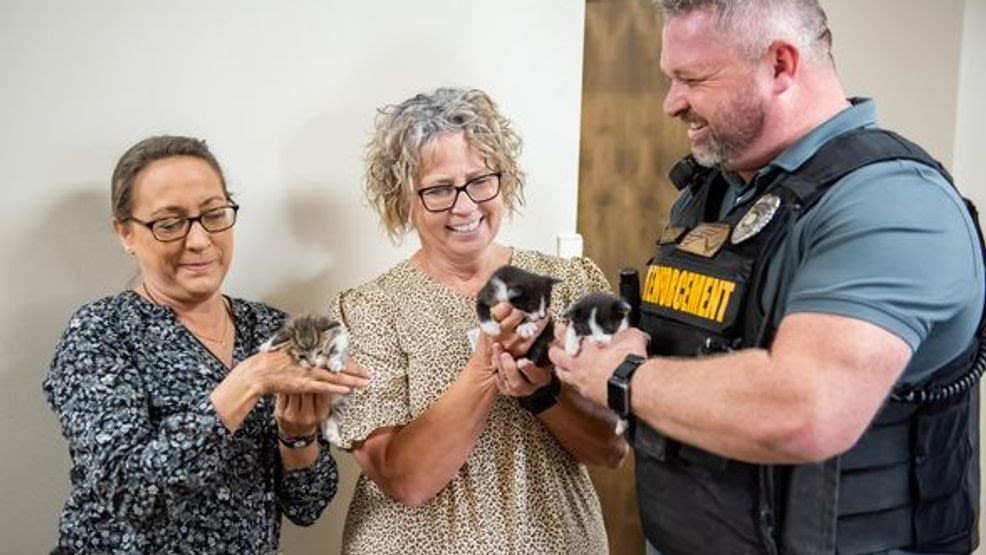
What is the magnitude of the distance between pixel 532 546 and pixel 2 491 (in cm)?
100

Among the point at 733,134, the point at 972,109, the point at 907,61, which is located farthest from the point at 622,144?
the point at 733,134

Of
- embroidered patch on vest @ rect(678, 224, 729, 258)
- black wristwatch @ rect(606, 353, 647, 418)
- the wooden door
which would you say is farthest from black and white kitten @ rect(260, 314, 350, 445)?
the wooden door

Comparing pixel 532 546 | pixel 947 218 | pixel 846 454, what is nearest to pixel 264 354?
pixel 532 546

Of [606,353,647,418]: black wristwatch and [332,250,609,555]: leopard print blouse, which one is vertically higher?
[606,353,647,418]: black wristwatch

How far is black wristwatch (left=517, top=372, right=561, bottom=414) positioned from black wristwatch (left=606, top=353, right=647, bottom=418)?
0.29 metres

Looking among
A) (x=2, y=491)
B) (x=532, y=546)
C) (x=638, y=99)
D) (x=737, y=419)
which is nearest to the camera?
(x=737, y=419)

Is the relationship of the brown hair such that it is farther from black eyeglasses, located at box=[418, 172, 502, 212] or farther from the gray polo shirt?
the gray polo shirt

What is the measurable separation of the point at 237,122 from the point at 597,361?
1.00 meters

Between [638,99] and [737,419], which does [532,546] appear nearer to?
[737,419]

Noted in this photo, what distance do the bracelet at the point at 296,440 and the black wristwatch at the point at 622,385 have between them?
1.88 ft

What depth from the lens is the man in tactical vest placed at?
0.90 metres

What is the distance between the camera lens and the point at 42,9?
1529 millimetres

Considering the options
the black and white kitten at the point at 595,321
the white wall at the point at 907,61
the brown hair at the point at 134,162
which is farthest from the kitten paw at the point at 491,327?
the white wall at the point at 907,61

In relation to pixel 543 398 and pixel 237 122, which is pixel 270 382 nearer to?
pixel 543 398
